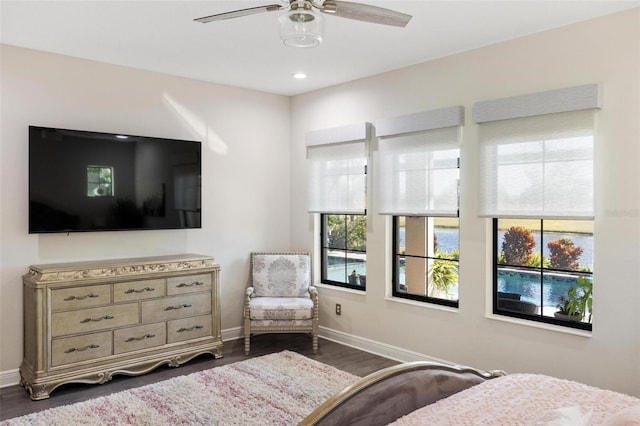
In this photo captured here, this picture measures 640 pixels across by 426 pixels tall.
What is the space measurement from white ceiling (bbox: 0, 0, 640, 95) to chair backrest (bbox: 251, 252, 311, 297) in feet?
6.08

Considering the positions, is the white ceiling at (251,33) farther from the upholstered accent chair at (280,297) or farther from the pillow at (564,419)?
the pillow at (564,419)

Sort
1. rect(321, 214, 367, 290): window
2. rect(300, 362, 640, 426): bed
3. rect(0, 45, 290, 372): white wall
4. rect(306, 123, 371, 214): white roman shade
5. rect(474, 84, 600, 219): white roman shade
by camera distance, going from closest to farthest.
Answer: rect(300, 362, 640, 426): bed < rect(474, 84, 600, 219): white roman shade < rect(0, 45, 290, 372): white wall < rect(306, 123, 371, 214): white roman shade < rect(321, 214, 367, 290): window

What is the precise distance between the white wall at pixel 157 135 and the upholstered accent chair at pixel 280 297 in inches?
12.3

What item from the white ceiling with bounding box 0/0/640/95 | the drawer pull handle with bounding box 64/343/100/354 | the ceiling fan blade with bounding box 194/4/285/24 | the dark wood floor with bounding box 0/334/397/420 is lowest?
the dark wood floor with bounding box 0/334/397/420

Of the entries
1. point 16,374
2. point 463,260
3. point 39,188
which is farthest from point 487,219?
point 16,374

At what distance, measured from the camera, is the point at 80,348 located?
377 centimetres

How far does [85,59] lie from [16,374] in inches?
103

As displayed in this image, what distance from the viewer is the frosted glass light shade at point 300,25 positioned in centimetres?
227

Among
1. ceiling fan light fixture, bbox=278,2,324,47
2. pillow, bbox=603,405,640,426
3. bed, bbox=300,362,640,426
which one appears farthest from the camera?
ceiling fan light fixture, bbox=278,2,324,47

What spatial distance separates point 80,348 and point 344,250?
2.60m

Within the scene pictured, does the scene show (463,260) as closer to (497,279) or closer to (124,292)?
(497,279)

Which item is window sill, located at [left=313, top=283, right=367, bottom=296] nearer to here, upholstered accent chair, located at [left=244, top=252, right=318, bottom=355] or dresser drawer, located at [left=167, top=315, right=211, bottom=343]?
upholstered accent chair, located at [left=244, top=252, right=318, bottom=355]

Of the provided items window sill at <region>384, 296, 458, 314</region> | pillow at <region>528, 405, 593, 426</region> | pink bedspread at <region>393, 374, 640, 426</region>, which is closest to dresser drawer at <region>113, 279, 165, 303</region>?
window sill at <region>384, 296, 458, 314</region>

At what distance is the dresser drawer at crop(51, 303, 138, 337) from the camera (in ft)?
12.1
